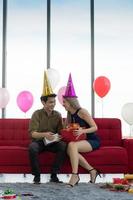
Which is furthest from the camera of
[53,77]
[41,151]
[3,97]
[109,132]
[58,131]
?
[53,77]

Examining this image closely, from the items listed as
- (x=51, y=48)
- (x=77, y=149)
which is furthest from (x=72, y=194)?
(x=51, y=48)

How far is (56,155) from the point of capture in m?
3.80

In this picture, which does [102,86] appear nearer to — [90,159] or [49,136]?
[90,159]

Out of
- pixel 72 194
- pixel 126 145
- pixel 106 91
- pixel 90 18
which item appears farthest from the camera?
pixel 90 18

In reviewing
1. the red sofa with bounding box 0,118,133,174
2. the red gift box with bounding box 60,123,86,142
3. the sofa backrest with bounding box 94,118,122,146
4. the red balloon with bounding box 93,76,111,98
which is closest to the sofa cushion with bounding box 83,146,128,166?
the red sofa with bounding box 0,118,133,174

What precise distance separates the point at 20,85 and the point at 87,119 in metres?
3.09

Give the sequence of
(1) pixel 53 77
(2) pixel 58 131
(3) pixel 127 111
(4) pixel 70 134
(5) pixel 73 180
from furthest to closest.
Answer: (1) pixel 53 77
(3) pixel 127 111
(2) pixel 58 131
(4) pixel 70 134
(5) pixel 73 180

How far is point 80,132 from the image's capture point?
3.78m

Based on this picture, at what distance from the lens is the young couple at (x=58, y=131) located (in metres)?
3.71

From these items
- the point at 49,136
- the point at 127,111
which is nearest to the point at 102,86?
the point at 127,111

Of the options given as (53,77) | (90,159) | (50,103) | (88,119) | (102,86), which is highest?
(53,77)

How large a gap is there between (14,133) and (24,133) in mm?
108

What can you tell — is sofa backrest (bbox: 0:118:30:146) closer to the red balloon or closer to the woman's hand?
the woman's hand

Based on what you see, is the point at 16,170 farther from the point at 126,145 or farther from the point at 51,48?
the point at 51,48
